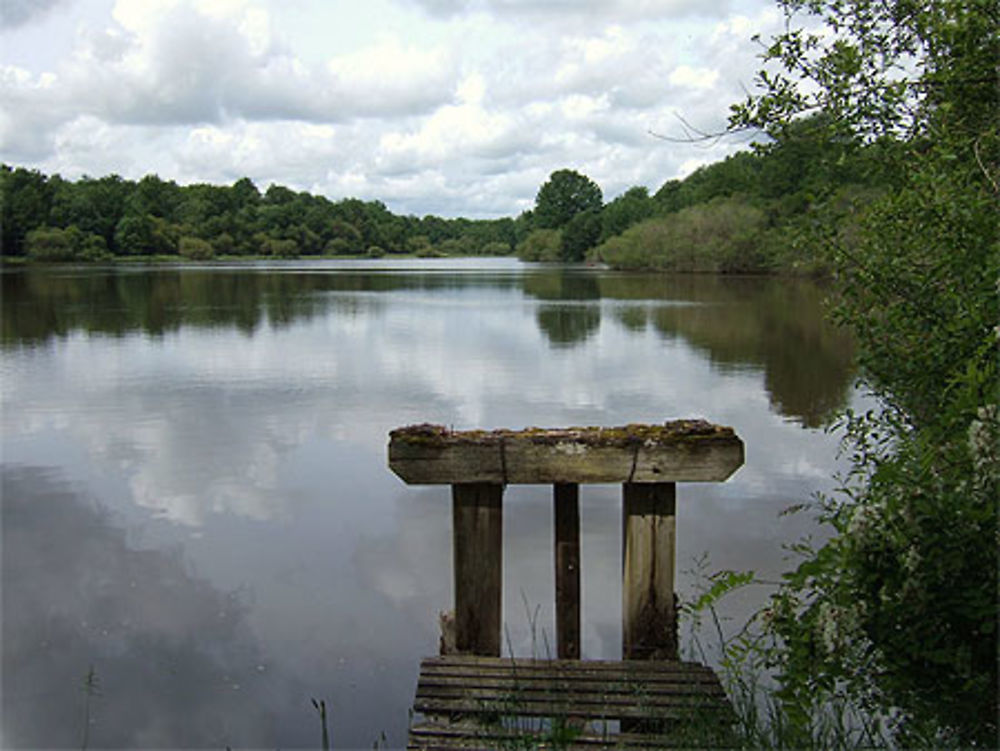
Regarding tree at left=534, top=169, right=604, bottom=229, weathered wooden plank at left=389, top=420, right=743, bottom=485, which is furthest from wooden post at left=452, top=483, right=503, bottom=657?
tree at left=534, top=169, right=604, bottom=229

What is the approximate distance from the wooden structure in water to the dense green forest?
1.84 m

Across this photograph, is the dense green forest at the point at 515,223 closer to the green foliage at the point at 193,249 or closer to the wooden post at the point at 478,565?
the green foliage at the point at 193,249

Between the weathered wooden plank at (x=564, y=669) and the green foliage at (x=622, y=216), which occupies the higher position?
the green foliage at (x=622, y=216)

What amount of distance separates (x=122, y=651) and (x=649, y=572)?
3.81 meters

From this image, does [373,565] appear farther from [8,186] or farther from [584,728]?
[8,186]

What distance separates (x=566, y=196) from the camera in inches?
6073

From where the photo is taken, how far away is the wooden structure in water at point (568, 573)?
4168 millimetres

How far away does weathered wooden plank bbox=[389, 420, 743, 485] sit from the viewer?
462cm

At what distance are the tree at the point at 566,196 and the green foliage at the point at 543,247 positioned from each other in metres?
22.0

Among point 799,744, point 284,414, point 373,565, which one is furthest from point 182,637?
point 284,414

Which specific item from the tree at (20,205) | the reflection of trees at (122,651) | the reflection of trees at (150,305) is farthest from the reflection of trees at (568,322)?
the tree at (20,205)

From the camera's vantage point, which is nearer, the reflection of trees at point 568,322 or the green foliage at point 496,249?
the reflection of trees at point 568,322

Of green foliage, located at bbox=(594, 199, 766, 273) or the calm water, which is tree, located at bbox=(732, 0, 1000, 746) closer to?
the calm water

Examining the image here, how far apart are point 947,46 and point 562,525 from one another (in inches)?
132
